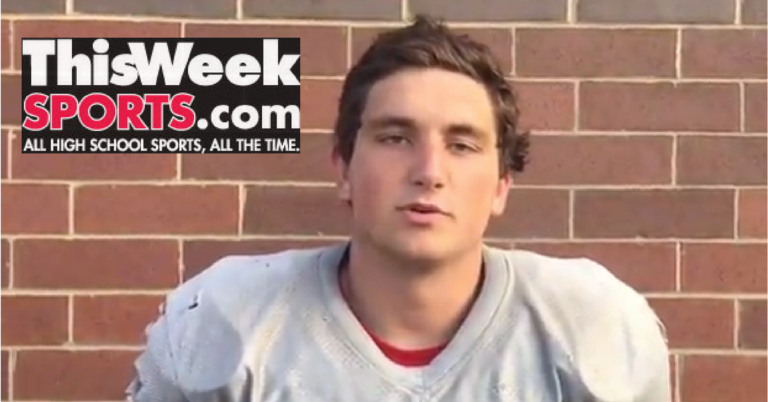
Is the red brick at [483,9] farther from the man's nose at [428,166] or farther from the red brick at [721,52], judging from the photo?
the man's nose at [428,166]

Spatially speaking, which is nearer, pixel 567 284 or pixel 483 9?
pixel 567 284

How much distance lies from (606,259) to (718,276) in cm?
30

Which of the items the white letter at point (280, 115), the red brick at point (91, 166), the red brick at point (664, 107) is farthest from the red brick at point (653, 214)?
the red brick at point (91, 166)

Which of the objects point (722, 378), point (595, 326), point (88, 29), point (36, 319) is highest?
point (88, 29)

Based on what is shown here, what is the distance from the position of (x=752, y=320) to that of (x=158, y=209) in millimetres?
1591

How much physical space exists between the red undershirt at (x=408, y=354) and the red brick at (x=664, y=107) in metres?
1.32

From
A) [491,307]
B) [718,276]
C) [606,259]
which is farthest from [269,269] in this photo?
[718,276]

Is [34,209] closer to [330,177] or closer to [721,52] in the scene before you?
[330,177]

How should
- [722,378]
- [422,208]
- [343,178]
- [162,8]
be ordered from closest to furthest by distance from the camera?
[422,208] → [343,178] → [162,8] → [722,378]

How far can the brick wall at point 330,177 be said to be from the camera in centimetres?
344

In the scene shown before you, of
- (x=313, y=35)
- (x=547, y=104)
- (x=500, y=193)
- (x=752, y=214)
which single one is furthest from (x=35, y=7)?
(x=752, y=214)

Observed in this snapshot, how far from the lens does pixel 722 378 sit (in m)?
3.53

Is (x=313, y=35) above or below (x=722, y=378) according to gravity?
above

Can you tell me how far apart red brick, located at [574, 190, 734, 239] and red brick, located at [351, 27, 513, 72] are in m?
0.40
